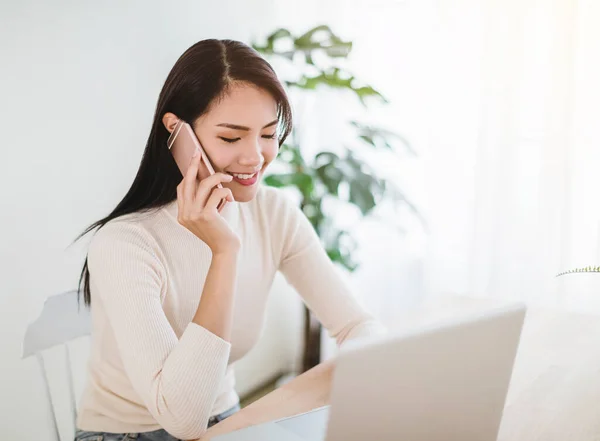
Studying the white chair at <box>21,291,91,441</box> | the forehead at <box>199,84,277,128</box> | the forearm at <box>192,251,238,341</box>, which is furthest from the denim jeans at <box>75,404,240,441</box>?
the forehead at <box>199,84,277,128</box>

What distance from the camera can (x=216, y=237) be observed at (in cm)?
103

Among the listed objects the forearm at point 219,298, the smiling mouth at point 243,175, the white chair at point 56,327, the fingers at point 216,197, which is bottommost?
the white chair at point 56,327

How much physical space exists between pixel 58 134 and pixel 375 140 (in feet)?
3.83

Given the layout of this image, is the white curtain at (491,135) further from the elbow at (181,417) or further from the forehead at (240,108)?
the elbow at (181,417)

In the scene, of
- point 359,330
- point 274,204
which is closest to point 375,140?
point 274,204

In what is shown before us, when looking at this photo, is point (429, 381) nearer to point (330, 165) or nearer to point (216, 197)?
point (216, 197)

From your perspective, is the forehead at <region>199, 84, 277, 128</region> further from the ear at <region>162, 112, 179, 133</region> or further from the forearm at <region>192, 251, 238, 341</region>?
the forearm at <region>192, 251, 238, 341</region>

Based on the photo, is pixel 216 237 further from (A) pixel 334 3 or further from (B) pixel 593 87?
(A) pixel 334 3

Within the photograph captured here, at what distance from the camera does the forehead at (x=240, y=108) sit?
1.08m

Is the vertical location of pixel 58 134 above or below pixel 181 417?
above

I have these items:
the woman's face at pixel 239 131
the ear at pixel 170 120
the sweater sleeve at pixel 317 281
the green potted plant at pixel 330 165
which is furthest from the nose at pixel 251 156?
the green potted plant at pixel 330 165

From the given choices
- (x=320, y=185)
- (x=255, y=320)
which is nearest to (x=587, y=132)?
(x=320, y=185)

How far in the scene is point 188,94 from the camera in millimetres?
1075

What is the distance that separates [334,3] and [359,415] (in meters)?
2.12
